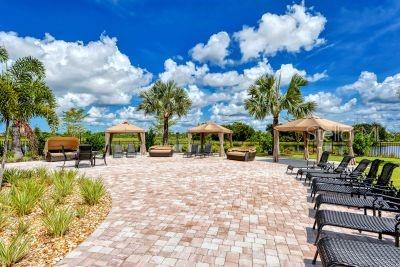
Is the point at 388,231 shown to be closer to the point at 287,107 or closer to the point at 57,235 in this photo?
the point at 57,235

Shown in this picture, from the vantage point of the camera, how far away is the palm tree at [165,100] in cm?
2394

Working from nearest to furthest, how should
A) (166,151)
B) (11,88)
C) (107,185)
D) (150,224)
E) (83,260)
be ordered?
(83,260) < (150,224) < (11,88) < (107,185) < (166,151)

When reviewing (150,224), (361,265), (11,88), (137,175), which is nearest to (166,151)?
(137,175)

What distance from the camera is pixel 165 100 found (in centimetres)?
2394

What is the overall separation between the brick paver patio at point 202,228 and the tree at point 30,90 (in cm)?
336

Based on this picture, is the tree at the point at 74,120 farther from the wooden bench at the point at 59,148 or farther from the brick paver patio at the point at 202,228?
the brick paver patio at the point at 202,228

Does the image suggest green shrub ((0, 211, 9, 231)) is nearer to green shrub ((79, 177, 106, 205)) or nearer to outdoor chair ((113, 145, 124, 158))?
green shrub ((79, 177, 106, 205))

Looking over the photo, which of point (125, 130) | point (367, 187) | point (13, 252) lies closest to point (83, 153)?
point (125, 130)

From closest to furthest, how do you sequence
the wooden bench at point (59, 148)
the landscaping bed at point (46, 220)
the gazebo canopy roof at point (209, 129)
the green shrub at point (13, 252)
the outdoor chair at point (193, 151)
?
the green shrub at point (13, 252) → the landscaping bed at point (46, 220) → the wooden bench at point (59, 148) → the outdoor chair at point (193, 151) → the gazebo canopy roof at point (209, 129)

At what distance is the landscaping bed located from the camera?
3834 mm

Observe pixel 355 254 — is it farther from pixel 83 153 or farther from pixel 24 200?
pixel 83 153

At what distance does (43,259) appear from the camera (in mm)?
3840

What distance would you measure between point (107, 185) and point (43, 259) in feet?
16.9

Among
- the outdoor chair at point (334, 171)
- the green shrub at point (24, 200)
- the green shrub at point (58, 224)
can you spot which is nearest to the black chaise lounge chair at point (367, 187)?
the outdoor chair at point (334, 171)
